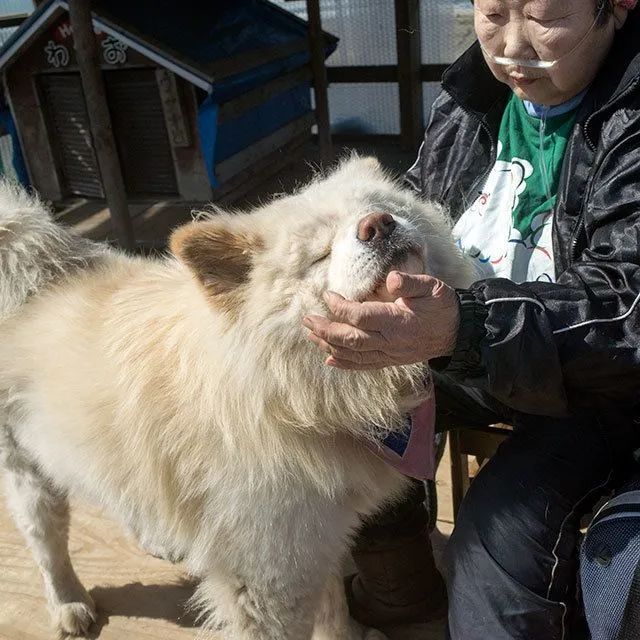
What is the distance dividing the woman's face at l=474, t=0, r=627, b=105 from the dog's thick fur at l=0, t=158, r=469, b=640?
1.34ft

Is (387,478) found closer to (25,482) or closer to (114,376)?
(114,376)

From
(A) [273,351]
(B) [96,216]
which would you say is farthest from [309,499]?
(B) [96,216]

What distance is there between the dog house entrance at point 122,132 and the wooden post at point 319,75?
138 cm

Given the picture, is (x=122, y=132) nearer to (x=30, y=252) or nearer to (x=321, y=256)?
(x=30, y=252)

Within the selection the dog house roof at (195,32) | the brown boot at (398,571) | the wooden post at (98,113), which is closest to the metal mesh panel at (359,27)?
the dog house roof at (195,32)

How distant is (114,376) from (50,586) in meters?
1.03

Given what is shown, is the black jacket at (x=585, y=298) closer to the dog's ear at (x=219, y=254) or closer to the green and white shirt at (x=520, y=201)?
the green and white shirt at (x=520, y=201)

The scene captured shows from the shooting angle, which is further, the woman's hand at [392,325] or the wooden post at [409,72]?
the wooden post at [409,72]

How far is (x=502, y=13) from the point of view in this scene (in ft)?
5.39

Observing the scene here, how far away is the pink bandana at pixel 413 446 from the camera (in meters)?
1.64

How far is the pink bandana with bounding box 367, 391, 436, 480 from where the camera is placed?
1.64 metres

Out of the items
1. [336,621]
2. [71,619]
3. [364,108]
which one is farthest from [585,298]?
[364,108]

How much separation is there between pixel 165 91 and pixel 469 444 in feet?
12.7

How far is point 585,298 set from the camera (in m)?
1.42
